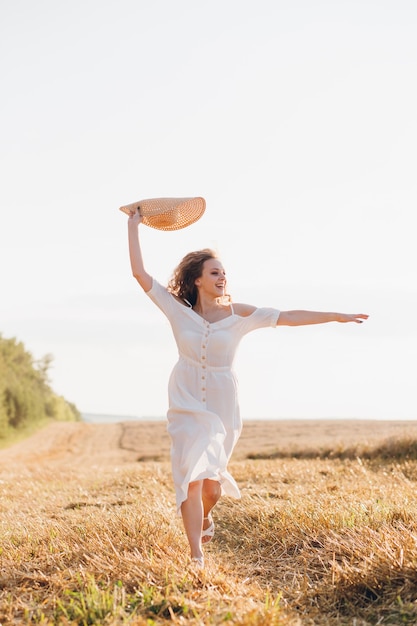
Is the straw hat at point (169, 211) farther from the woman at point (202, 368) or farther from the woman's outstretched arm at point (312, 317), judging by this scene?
the woman's outstretched arm at point (312, 317)

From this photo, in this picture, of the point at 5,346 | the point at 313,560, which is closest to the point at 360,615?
the point at 313,560

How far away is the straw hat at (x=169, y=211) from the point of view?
628 centimetres

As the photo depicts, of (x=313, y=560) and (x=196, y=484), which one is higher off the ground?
(x=196, y=484)

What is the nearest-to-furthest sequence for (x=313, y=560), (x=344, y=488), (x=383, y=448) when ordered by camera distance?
1. (x=313, y=560)
2. (x=344, y=488)
3. (x=383, y=448)

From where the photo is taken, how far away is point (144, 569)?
4676 millimetres

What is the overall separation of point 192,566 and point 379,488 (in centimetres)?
492

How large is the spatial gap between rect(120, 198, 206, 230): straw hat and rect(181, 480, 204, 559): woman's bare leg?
244cm

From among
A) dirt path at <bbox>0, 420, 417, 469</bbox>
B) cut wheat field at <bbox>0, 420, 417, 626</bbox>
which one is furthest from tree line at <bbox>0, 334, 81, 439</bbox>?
cut wheat field at <bbox>0, 420, 417, 626</bbox>

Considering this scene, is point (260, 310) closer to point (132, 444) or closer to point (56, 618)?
point (56, 618)

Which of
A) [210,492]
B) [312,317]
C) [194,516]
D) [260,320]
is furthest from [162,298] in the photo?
[194,516]

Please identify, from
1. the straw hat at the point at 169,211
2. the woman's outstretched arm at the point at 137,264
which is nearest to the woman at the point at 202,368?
the woman's outstretched arm at the point at 137,264

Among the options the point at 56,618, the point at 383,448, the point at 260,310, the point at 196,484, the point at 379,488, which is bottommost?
the point at 383,448

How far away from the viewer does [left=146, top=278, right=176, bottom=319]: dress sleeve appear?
19.4 feet

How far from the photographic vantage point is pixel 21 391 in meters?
51.2
